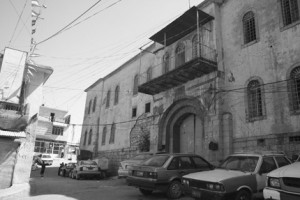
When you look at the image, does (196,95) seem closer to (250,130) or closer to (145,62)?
(250,130)

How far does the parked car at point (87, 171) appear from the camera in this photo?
1819 centimetres

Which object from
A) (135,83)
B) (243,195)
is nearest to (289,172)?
(243,195)

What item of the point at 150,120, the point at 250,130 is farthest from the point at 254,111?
the point at 150,120

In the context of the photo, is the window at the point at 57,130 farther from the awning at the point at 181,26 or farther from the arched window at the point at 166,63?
the awning at the point at 181,26

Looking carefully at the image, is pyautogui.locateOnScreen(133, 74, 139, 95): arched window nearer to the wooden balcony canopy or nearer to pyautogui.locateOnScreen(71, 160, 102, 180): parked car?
the wooden balcony canopy

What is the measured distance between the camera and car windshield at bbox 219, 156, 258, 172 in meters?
7.66

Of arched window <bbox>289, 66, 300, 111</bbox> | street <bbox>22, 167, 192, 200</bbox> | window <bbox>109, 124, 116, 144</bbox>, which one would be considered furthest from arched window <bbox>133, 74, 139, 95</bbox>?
arched window <bbox>289, 66, 300, 111</bbox>

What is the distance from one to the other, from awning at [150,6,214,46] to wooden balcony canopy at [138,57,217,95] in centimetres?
325

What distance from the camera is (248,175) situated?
714 cm

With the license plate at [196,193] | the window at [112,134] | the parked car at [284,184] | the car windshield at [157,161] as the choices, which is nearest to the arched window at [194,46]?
the car windshield at [157,161]

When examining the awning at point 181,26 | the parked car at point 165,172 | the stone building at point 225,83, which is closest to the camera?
the parked car at point 165,172

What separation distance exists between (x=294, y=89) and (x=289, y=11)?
Answer: 381 cm

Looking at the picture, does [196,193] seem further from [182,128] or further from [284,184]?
[182,128]

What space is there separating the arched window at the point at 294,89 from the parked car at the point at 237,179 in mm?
3649
